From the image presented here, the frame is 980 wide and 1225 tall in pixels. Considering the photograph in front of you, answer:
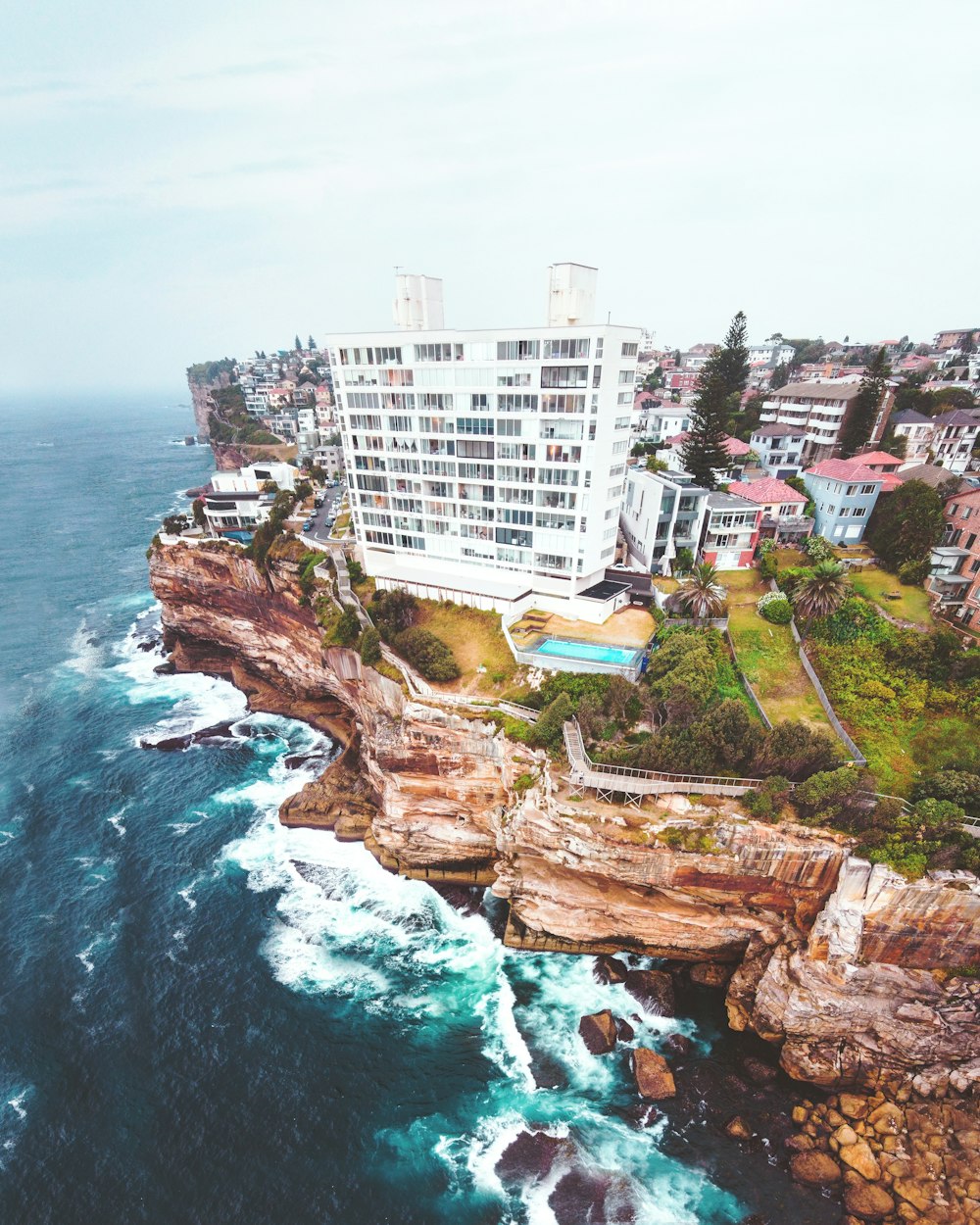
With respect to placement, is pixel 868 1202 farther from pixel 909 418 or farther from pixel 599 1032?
pixel 909 418

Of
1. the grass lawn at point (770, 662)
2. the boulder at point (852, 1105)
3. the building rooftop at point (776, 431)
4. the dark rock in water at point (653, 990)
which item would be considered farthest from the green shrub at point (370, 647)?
the building rooftop at point (776, 431)

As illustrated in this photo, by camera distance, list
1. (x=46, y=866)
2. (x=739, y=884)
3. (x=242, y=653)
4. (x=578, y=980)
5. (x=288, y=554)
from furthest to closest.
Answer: (x=242, y=653)
(x=288, y=554)
(x=46, y=866)
(x=578, y=980)
(x=739, y=884)

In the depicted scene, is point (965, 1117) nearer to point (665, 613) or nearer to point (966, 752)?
point (966, 752)

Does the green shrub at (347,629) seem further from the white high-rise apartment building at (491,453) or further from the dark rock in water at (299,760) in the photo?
the dark rock in water at (299,760)

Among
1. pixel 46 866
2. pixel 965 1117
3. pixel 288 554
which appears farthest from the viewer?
pixel 288 554

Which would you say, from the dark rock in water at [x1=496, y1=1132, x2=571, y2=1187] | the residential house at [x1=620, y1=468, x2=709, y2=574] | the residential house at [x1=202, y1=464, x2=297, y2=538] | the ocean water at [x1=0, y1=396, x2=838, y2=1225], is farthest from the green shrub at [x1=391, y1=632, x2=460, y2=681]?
the residential house at [x1=202, y1=464, x2=297, y2=538]

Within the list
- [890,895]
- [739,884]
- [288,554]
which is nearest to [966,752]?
[890,895]
